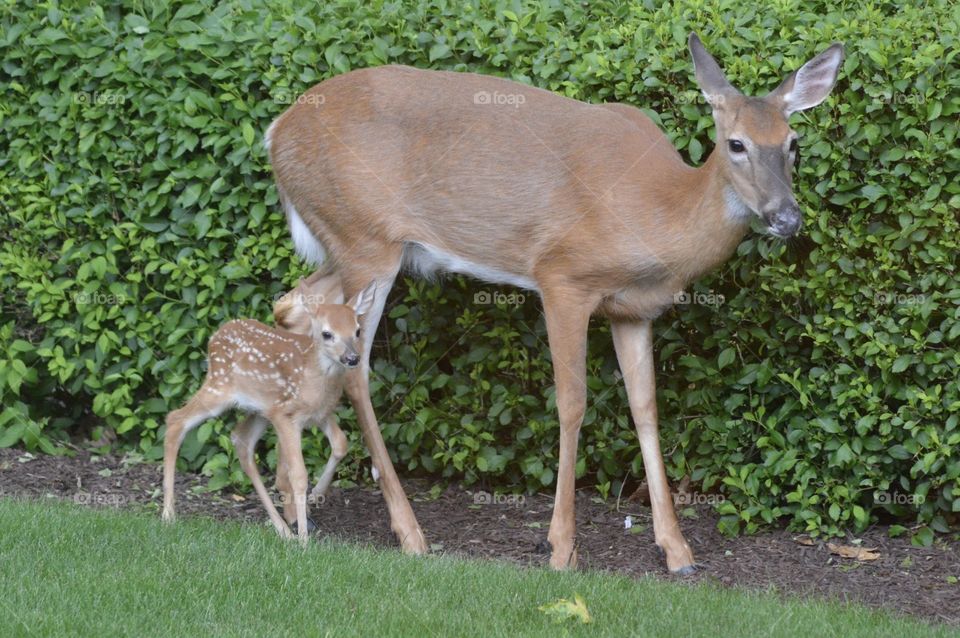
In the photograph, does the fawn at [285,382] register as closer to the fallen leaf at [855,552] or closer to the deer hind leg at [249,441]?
the deer hind leg at [249,441]

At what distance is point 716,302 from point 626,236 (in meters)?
0.80

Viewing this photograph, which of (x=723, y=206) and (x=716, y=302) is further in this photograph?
(x=716, y=302)

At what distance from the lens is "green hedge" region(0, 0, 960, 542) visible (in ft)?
21.0

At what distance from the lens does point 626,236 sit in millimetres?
6344

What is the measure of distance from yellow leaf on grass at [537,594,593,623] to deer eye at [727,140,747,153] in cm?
209

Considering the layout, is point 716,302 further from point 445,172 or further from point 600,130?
point 445,172

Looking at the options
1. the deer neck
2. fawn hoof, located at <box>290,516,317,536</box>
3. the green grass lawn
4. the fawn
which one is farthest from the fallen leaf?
fawn hoof, located at <box>290,516,317,536</box>

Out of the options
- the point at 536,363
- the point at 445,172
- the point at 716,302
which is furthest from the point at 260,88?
the point at 716,302

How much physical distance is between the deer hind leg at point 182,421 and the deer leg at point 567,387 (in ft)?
5.47

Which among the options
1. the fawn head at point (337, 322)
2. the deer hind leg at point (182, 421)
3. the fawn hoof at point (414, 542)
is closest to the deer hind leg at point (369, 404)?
the fawn hoof at point (414, 542)

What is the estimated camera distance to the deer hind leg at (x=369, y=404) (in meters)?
6.80

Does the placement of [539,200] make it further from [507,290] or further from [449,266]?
[507,290]

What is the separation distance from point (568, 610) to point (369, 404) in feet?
7.39

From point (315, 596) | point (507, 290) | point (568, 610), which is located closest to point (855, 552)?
point (568, 610)
